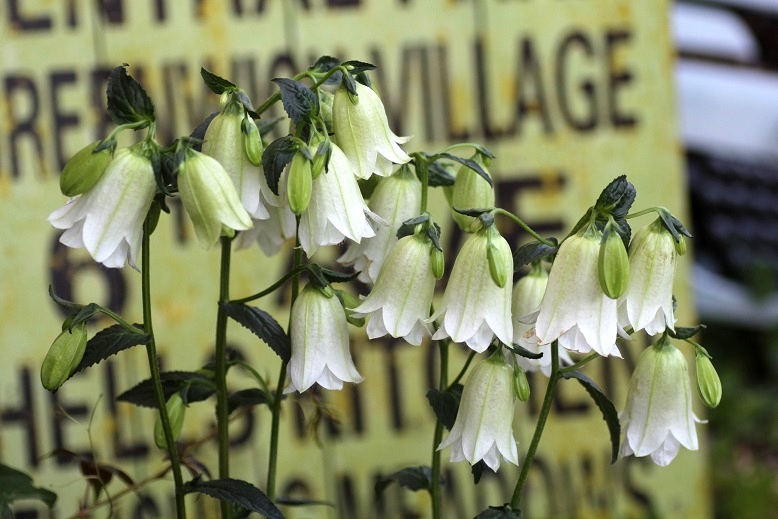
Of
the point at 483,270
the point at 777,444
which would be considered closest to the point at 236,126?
the point at 483,270

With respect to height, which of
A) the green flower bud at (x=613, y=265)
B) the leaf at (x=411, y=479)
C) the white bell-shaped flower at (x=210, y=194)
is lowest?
the leaf at (x=411, y=479)

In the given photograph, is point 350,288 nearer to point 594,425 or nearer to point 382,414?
point 382,414

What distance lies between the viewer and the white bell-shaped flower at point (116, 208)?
489 millimetres

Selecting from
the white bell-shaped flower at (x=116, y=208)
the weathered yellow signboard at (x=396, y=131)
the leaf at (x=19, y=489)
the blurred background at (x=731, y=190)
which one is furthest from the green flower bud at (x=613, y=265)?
the blurred background at (x=731, y=190)

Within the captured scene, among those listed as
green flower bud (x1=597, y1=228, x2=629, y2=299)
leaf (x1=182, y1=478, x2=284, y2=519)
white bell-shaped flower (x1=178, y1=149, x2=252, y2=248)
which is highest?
white bell-shaped flower (x1=178, y1=149, x2=252, y2=248)

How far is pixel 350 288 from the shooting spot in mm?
1356

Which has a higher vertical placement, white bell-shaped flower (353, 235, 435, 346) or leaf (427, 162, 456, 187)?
leaf (427, 162, 456, 187)

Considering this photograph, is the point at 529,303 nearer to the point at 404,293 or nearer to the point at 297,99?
the point at 404,293

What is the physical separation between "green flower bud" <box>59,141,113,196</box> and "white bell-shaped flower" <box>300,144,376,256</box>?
Answer: 112 mm

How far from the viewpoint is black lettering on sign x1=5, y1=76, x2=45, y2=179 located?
1.36 m

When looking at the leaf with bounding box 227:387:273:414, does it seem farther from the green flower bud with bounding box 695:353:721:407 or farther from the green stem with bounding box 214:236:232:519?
the green flower bud with bounding box 695:353:721:407

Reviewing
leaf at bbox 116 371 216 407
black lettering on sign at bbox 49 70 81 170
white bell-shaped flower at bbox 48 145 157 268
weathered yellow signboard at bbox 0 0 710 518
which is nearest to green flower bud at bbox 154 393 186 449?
leaf at bbox 116 371 216 407

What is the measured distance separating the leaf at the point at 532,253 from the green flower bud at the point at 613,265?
0.16ft

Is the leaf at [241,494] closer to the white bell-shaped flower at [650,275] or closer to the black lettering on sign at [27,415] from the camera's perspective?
the white bell-shaped flower at [650,275]
